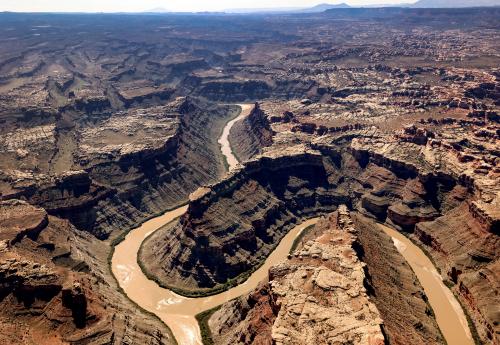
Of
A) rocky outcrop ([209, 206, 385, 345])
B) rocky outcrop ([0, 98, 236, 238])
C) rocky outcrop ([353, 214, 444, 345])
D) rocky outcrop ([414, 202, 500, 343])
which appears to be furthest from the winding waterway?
rocky outcrop ([0, 98, 236, 238])

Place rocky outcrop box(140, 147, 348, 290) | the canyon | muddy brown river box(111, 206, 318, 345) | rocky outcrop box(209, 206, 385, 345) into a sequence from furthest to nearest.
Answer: rocky outcrop box(140, 147, 348, 290)
muddy brown river box(111, 206, 318, 345)
the canyon
rocky outcrop box(209, 206, 385, 345)

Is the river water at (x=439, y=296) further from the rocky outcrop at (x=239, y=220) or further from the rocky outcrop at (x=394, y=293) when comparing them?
the rocky outcrop at (x=239, y=220)

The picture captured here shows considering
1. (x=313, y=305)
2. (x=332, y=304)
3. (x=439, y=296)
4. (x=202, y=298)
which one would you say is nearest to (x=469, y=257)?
(x=439, y=296)

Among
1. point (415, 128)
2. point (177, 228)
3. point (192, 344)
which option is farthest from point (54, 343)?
point (415, 128)

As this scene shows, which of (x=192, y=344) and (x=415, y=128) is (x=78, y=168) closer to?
(x=192, y=344)

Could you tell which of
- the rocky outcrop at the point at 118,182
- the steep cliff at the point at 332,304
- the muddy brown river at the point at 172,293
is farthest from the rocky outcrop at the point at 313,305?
the rocky outcrop at the point at 118,182

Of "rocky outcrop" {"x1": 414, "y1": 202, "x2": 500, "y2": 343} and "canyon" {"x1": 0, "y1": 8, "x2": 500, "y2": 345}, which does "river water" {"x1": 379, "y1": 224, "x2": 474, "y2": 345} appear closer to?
"canyon" {"x1": 0, "y1": 8, "x2": 500, "y2": 345}

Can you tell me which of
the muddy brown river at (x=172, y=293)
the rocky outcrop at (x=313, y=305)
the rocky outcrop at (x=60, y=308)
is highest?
the rocky outcrop at (x=313, y=305)

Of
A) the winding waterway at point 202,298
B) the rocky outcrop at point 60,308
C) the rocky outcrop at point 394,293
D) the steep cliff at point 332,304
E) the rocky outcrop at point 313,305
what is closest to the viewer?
the rocky outcrop at point 313,305
